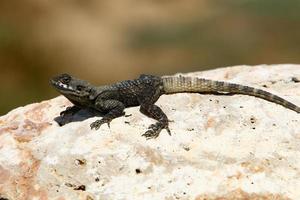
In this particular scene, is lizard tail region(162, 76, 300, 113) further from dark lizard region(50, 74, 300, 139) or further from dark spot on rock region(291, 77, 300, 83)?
dark spot on rock region(291, 77, 300, 83)

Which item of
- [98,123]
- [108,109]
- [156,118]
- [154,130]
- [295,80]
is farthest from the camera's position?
[295,80]

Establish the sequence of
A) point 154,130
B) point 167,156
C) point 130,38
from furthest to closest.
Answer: point 130,38 < point 154,130 < point 167,156

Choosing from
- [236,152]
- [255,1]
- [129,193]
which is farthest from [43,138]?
[255,1]

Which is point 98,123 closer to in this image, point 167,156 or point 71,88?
point 71,88

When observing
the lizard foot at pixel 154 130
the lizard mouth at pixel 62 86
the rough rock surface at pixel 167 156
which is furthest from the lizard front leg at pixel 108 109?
the lizard foot at pixel 154 130

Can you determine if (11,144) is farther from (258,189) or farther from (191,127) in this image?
(258,189)

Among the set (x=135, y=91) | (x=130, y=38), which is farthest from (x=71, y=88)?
(x=130, y=38)

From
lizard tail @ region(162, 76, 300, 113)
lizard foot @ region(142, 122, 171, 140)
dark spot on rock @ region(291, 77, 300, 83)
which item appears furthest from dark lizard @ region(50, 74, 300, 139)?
dark spot on rock @ region(291, 77, 300, 83)

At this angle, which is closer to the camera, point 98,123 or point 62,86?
point 98,123
